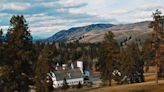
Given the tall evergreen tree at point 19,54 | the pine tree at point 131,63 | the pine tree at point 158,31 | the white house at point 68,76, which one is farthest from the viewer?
the white house at point 68,76

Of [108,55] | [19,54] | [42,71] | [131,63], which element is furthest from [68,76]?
[19,54]

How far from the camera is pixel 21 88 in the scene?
38.5 m

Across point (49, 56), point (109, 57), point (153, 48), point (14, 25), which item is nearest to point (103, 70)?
point (109, 57)

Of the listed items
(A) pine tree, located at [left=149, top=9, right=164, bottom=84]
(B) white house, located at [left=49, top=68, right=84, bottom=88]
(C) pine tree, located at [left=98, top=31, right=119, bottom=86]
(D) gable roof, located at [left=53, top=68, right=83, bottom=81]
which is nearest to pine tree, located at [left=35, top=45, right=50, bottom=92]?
(C) pine tree, located at [left=98, top=31, right=119, bottom=86]

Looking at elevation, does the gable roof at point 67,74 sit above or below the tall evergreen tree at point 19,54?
below

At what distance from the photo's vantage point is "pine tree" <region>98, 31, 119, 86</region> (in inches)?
3120

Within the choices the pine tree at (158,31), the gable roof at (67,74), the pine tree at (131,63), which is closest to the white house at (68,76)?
the gable roof at (67,74)

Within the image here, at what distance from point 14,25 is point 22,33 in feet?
4.39

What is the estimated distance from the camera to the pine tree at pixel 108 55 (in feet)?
260

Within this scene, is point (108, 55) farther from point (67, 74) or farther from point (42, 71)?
point (67, 74)

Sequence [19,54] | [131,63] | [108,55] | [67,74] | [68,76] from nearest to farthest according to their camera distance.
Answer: [19,54] → [108,55] → [131,63] → [68,76] → [67,74]

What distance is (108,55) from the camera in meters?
80.8

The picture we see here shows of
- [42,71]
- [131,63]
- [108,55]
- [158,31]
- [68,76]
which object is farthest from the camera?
[68,76]

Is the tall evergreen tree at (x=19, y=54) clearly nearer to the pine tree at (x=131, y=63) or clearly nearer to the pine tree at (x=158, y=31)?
the pine tree at (x=158, y=31)
